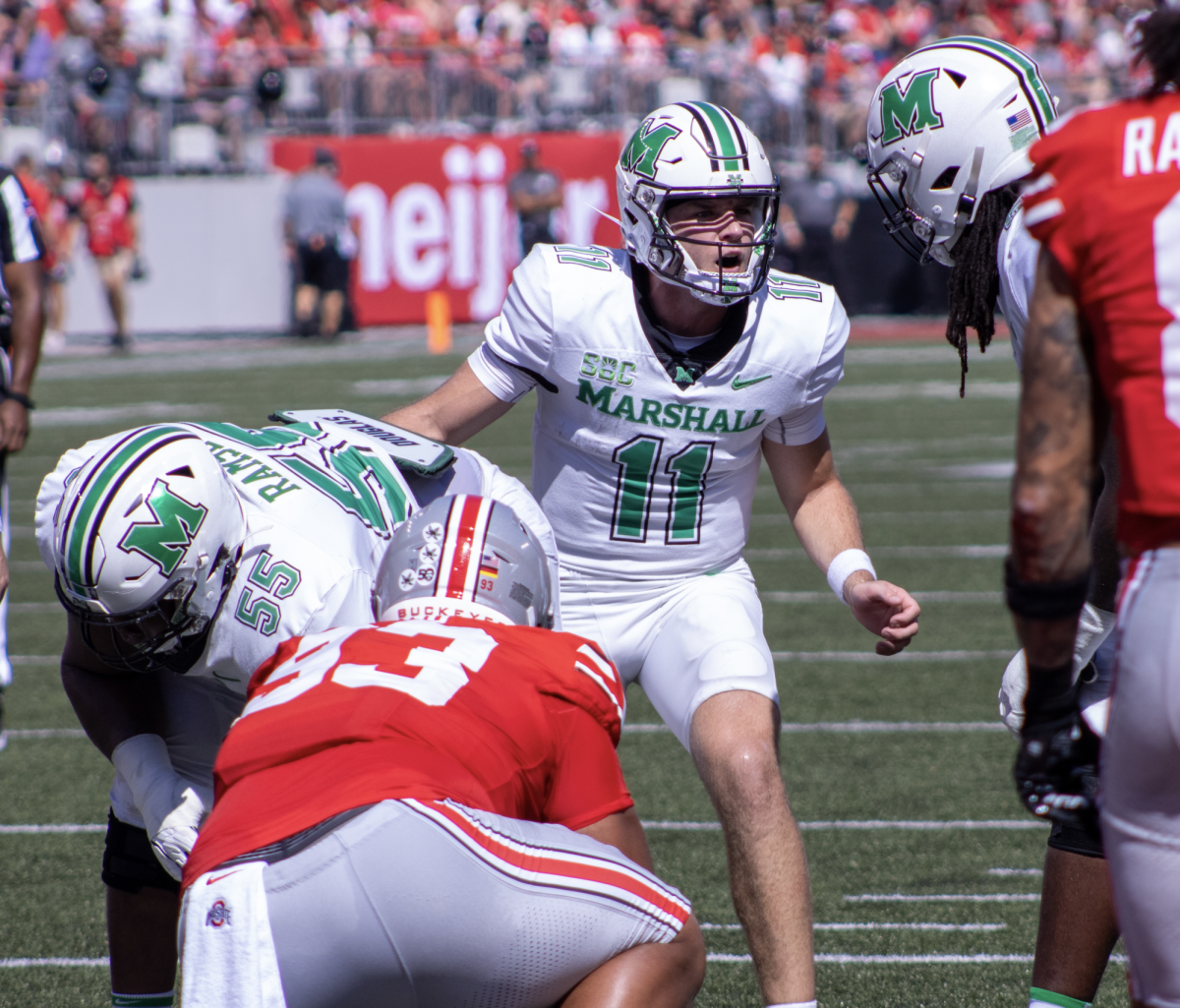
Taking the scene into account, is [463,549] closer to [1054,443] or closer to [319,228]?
[1054,443]

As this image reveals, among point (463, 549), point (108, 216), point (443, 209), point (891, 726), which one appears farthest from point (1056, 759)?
point (443, 209)

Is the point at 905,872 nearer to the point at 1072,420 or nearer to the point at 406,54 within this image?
the point at 1072,420

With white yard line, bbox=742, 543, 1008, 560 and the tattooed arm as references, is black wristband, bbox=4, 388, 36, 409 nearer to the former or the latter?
the tattooed arm

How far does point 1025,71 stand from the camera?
3490 mm

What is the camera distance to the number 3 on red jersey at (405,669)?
2.22 meters

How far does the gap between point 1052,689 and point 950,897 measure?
7.78ft

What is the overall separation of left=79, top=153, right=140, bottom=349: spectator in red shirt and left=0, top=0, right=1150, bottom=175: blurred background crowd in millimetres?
781

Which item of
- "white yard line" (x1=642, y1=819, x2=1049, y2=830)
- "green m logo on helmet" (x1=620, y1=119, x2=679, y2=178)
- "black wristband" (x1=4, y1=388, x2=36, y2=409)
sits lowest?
"white yard line" (x1=642, y1=819, x2=1049, y2=830)

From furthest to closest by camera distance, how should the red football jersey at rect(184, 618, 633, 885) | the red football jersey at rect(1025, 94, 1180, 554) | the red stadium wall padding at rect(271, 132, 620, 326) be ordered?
the red stadium wall padding at rect(271, 132, 620, 326)
the red football jersey at rect(184, 618, 633, 885)
the red football jersey at rect(1025, 94, 1180, 554)

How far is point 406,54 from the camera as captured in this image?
2070 cm

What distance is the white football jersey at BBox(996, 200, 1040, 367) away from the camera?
9.46 ft

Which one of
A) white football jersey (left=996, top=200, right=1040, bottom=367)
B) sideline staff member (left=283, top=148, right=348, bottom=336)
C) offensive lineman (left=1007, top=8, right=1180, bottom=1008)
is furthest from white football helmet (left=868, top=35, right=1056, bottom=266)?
sideline staff member (left=283, top=148, right=348, bottom=336)

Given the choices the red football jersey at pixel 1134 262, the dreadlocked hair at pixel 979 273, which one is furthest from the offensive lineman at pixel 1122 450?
the dreadlocked hair at pixel 979 273

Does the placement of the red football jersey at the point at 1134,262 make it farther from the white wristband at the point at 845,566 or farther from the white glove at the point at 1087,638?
the white wristband at the point at 845,566
